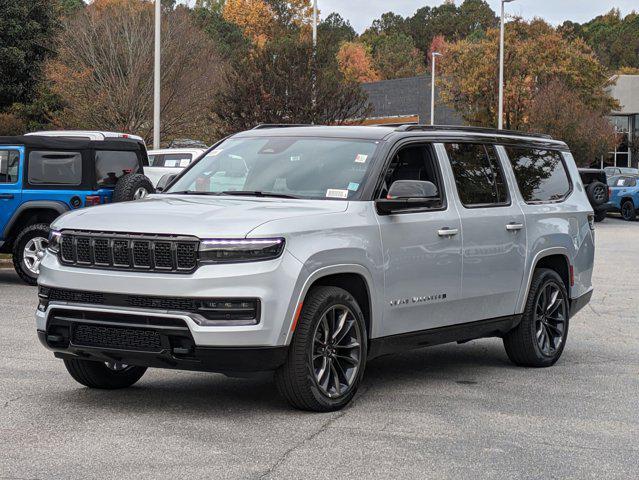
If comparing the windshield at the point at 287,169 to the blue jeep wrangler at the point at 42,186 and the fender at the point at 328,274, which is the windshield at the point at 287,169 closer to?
the fender at the point at 328,274

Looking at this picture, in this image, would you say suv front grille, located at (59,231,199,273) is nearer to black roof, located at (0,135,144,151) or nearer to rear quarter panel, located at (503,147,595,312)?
rear quarter panel, located at (503,147,595,312)

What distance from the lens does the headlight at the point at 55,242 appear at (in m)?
7.29

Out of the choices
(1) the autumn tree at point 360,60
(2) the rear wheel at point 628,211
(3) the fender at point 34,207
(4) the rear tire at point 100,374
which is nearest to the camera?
(4) the rear tire at point 100,374

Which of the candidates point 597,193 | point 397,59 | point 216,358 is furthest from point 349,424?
point 397,59

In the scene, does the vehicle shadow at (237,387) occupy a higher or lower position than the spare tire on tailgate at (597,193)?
lower

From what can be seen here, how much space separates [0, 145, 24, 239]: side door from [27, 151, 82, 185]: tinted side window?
0.16 metres

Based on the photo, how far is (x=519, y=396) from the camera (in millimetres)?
8078

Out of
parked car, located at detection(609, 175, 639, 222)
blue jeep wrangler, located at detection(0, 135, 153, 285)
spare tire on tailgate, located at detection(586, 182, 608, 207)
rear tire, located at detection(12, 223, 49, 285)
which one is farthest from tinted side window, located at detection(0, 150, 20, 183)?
parked car, located at detection(609, 175, 639, 222)

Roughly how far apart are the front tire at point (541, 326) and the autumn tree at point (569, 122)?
3984 cm

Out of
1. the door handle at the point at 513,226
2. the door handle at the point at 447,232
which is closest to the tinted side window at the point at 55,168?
the door handle at the point at 513,226

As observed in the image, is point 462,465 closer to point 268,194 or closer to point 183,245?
point 183,245

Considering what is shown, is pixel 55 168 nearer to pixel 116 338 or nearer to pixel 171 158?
pixel 171 158

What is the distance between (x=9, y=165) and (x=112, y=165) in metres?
1.46

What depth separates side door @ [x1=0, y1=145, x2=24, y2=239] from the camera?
1575cm
